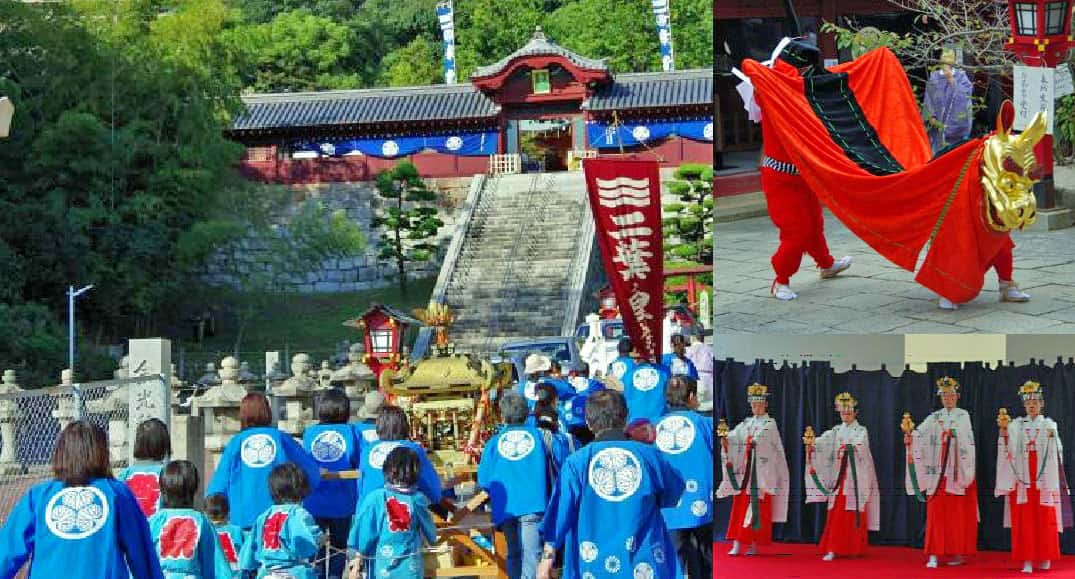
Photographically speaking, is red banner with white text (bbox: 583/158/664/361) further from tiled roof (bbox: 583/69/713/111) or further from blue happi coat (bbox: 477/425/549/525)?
tiled roof (bbox: 583/69/713/111)

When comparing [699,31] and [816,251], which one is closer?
[816,251]

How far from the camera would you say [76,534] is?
4.96 meters

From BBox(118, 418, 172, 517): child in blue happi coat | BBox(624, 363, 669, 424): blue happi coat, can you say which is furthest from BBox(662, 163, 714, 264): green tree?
BBox(118, 418, 172, 517): child in blue happi coat

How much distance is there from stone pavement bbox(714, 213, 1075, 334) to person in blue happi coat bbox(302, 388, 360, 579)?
1631mm

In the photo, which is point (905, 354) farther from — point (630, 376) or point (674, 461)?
point (630, 376)

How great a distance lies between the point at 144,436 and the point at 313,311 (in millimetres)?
20185

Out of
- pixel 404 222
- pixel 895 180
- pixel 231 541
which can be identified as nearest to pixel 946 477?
pixel 895 180

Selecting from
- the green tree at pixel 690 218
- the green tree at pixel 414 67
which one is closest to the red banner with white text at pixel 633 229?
the green tree at pixel 690 218

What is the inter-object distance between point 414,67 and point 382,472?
80.4ft

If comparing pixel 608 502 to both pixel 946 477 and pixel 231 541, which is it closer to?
pixel 231 541

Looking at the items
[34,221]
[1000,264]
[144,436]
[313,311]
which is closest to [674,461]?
[1000,264]

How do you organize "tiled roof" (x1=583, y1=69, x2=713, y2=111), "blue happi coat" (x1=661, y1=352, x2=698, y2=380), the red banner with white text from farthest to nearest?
"tiled roof" (x1=583, y1=69, x2=713, y2=111) < "blue happi coat" (x1=661, y1=352, x2=698, y2=380) < the red banner with white text

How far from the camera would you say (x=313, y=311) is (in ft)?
84.1

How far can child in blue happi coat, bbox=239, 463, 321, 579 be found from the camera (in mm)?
5391
